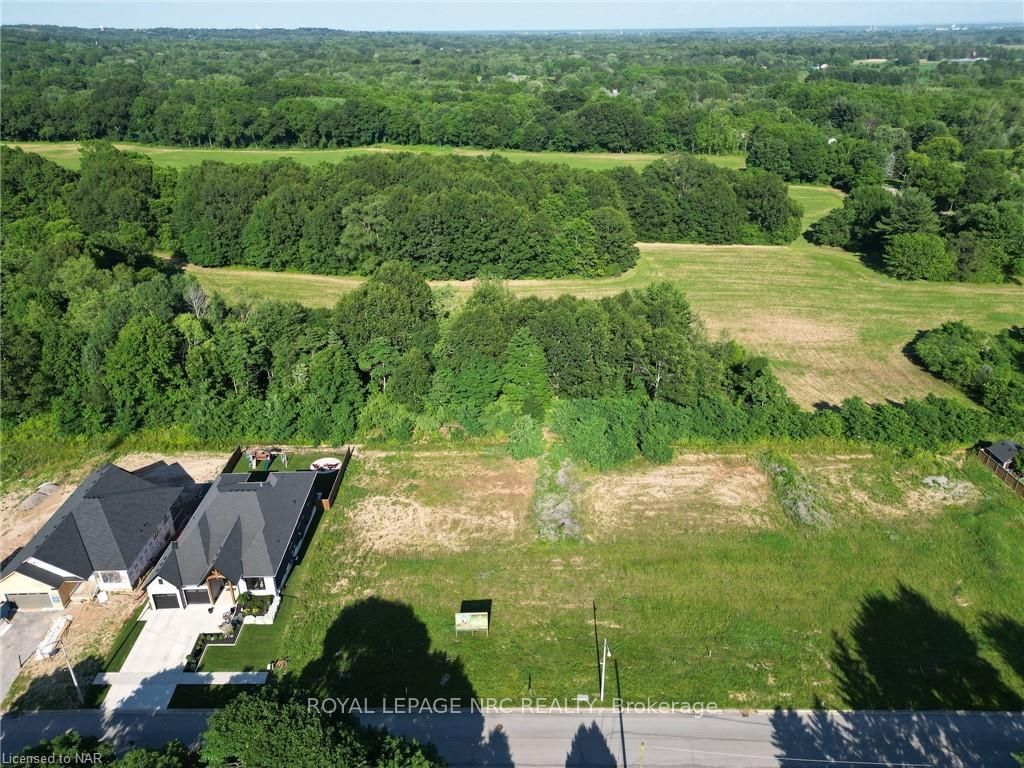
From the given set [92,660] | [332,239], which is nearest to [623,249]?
[332,239]

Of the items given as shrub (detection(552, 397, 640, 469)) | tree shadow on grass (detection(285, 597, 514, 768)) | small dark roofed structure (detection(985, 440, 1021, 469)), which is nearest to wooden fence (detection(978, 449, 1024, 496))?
small dark roofed structure (detection(985, 440, 1021, 469))

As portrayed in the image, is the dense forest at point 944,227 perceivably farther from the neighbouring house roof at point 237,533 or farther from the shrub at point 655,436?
the neighbouring house roof at point 237,533

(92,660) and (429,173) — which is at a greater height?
(429,173)

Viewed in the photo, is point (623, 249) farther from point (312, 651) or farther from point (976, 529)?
point (312, 651)

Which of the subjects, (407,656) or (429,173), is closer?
(407,656)

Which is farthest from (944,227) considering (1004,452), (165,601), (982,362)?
(165,601)

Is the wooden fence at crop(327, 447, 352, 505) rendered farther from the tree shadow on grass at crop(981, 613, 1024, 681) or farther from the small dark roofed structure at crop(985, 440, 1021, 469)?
the small dark roofed structure at crop(985, 440, 1021, 469)

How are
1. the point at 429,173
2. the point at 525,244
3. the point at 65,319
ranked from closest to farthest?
the point at 65,319
the point at 525,244
the point at 429,173
